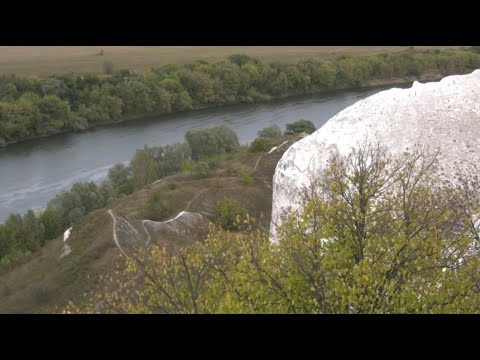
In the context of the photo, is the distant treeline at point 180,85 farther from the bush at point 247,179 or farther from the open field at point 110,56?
the bush at point 247,179

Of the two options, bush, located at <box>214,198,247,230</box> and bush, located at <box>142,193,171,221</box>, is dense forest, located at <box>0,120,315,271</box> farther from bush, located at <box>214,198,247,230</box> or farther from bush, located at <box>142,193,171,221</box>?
bush, located at <box>214,198,247,230</box>

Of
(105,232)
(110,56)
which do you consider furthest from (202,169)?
(110,56)

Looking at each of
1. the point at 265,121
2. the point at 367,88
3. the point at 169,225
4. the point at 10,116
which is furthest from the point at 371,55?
the point at 169,225

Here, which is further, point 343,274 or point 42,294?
point 42,294

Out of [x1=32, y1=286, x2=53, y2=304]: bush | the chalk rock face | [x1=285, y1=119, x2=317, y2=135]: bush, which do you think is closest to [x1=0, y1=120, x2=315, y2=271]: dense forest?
[x1=285, y1=119, x2=317, y2=135]: bush

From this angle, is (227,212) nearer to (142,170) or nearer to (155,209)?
(155,209)

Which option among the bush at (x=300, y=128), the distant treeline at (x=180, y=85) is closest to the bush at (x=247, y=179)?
the bush at (x=300, y=128)
